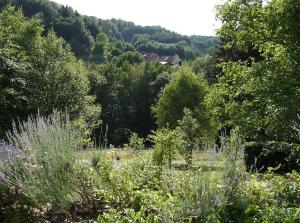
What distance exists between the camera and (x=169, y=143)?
729 cm

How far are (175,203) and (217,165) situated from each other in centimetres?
92

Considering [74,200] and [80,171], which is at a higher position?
[80,171]

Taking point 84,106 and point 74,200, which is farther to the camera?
point 84,106

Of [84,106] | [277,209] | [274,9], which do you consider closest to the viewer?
[277,209]

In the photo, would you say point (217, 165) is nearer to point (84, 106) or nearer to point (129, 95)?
point (84, 106)

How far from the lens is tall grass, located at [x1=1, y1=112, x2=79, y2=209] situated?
4.69m

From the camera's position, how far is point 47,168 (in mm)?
4844

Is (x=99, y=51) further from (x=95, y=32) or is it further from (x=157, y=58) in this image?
(x=157, y=58)

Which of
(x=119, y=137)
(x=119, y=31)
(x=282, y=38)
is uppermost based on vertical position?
(x=119, y=31)

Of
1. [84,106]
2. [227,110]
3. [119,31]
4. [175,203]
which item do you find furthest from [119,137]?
[119,31]

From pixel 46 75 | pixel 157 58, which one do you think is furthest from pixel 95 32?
pixel 46 75

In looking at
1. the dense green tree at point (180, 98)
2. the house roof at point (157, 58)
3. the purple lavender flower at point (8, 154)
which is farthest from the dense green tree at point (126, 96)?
the house roof at point (157, 58)

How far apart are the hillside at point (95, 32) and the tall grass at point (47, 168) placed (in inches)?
1120

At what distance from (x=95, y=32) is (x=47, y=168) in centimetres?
12516
